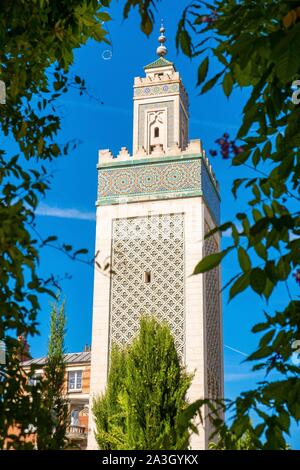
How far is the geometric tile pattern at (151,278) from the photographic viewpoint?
521 inches

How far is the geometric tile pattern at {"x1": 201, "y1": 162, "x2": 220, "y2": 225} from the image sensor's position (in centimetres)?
1432

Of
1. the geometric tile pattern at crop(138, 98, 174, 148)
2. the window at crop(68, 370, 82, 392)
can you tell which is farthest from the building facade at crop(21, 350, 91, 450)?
the geometric tile pattern at crop(138, 98, 174, 148)

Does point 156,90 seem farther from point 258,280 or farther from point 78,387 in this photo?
point 258,280

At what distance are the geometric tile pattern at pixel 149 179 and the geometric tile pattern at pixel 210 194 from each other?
0.29 metres

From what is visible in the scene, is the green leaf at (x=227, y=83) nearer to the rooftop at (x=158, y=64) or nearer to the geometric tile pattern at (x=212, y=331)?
the geometric tile pattern at (x=212, y=331)

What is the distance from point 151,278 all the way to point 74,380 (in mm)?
7186

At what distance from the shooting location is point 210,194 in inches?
592

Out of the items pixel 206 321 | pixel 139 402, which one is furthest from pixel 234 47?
pixel 206 321

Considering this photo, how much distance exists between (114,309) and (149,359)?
3.30 metres

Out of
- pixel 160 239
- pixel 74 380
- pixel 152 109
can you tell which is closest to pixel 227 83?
pixel 160 239

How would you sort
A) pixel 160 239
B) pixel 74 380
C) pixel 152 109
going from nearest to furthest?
pixel 160 239, pixel 152 109, pixel 74 380

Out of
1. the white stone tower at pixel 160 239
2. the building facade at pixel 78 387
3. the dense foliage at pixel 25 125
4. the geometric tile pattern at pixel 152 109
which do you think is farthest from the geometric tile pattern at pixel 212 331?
the dense foliage at pixel 25 125

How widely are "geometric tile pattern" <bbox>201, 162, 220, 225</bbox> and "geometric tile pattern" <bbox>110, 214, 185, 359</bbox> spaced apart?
88cm
